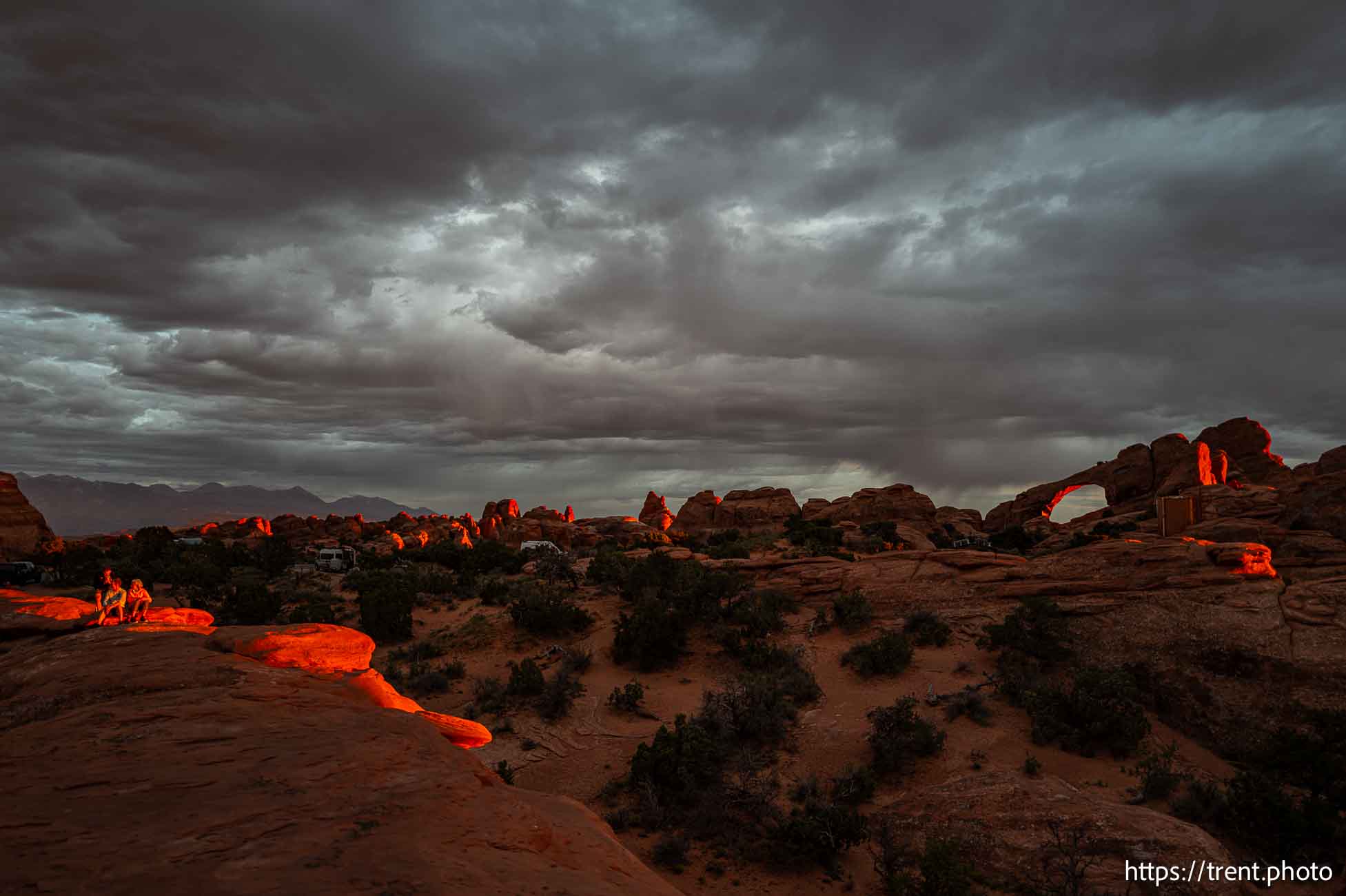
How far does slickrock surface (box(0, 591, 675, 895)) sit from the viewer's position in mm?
4195

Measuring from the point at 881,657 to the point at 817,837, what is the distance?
29.9ft

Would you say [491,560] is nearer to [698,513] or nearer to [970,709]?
[970,709]

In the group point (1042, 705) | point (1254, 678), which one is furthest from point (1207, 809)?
point (1254, 678)

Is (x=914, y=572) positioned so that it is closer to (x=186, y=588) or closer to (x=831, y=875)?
(x=831, y=875)

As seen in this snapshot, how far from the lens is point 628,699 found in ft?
59.4

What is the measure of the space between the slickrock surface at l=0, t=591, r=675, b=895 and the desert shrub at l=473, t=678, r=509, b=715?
9.70m

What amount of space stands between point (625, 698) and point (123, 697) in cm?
1248

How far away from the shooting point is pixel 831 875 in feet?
36.6

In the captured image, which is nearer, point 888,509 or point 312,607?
point 312,607

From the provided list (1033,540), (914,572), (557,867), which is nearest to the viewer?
(557,867)

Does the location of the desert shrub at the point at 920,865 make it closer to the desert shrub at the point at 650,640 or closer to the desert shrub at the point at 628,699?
the desert shrub at the point at 628,699

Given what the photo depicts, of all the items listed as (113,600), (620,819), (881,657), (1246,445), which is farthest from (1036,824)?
(1246,445)

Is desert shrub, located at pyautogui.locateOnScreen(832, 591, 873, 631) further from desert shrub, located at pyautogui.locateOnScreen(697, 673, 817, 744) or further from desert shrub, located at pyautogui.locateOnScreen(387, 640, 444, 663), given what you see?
desert shrub, located at pyautogui.locateOnScreen(387, 640, 444, 663)

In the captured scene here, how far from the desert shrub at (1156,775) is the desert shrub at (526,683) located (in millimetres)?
14166
